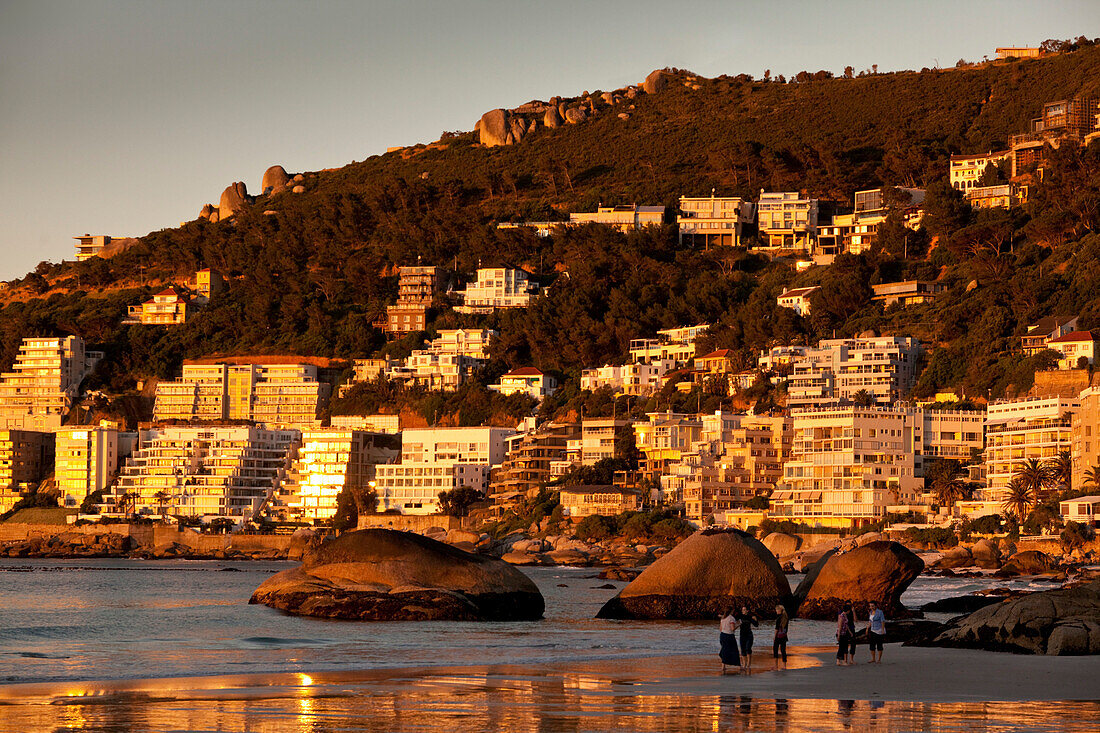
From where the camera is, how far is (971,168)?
443 ft

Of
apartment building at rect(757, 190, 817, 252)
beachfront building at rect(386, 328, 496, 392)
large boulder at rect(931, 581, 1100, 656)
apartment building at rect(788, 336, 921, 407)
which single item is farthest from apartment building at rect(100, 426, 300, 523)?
large boulder at rect(931, 581, 1100, 656)

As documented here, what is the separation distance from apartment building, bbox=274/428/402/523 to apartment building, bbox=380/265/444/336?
62.4 ft

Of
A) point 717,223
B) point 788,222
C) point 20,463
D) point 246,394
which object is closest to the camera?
point 20,463

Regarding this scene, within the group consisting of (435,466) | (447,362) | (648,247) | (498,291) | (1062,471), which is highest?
(648,247)

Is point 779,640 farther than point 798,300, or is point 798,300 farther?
point 798,300

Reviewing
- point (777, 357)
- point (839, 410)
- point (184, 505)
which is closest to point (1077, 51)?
point (777, 357)

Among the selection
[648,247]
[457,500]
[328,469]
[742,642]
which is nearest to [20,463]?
[328,469]

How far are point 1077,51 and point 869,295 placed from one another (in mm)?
62839

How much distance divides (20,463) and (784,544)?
73793 millimetres

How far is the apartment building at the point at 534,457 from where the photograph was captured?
359ft

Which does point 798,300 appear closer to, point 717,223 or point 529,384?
point 529,384

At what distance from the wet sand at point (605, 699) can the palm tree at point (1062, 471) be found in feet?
195

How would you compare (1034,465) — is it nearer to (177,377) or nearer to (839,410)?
(839,410)

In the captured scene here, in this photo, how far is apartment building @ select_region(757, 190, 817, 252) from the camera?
139 metres
